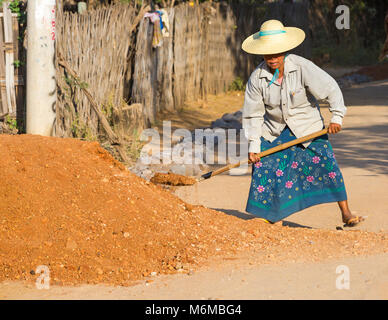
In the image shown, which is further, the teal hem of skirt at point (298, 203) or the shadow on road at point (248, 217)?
the shadow on road at point (248, 217)

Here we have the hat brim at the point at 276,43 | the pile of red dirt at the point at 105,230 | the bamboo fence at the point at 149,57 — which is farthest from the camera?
the bamboo fence at the point at 149,57

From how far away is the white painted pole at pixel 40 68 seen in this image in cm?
732

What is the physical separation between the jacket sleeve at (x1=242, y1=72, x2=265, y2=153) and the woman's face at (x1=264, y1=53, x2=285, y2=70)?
168 mm

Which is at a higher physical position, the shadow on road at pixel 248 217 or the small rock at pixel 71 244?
the small rock at pixel 71 244

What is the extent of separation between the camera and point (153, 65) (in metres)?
10.6

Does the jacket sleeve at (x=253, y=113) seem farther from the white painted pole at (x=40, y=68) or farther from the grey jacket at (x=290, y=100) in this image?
the white painted pole at (x=40, y=68)

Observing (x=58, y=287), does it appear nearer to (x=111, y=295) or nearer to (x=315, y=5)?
(x=111, y=295)

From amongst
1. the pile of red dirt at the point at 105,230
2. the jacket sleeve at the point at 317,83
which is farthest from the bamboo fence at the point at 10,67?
the jacket sleeve at the point at 317,83

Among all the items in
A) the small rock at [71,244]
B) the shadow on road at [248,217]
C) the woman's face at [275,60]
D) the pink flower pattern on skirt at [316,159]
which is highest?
the woman's face at [275,60]

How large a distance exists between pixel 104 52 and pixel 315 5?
1482cm

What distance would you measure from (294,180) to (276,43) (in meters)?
1.08

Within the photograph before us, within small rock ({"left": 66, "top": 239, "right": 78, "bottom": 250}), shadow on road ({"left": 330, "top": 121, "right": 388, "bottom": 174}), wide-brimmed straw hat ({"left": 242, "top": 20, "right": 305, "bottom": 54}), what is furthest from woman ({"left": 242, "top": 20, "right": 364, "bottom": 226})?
shadow on road ({"left": 330, "top": 121, "right": 388, "bottom": 174})

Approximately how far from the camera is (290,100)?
5.26m

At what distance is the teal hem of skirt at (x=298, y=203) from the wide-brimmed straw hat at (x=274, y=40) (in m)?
1.18
